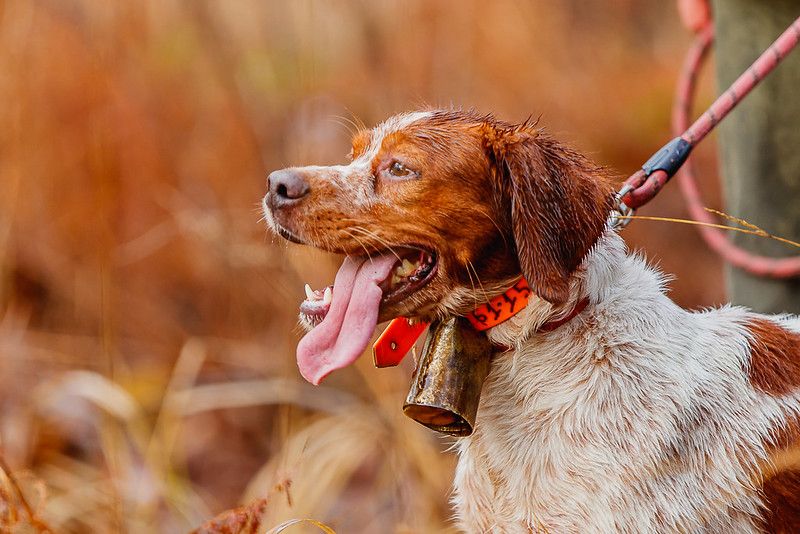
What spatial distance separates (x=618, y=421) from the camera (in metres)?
2.45

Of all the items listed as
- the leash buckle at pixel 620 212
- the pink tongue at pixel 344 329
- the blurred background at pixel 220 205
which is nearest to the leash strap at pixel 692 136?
the leash buckle at pixel 620 212

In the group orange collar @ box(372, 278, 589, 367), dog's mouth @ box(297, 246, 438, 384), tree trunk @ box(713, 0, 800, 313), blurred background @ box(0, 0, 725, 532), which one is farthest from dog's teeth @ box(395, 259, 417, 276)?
tree trunk @ box(713, 0, 800, 313)

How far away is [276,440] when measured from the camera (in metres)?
5.47

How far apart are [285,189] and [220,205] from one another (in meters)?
3.68

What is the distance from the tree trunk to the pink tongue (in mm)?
1736

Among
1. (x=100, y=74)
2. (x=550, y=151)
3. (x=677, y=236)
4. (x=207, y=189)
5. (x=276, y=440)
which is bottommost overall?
(x=550, y=151)

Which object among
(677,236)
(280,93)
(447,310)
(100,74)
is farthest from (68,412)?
(677,236)

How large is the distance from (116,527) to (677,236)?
4.45m

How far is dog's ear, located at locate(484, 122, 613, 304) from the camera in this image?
243 centimetres

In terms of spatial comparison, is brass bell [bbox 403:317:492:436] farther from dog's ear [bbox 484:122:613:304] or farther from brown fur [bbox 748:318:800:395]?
brown fur [bbox 748:318:800:395]

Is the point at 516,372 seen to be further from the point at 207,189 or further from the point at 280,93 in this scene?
the point at 280,93

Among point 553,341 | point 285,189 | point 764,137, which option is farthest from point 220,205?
point 553,341

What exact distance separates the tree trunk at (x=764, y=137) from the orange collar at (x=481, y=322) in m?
1.43

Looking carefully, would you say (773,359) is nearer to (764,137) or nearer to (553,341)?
(553,341)
